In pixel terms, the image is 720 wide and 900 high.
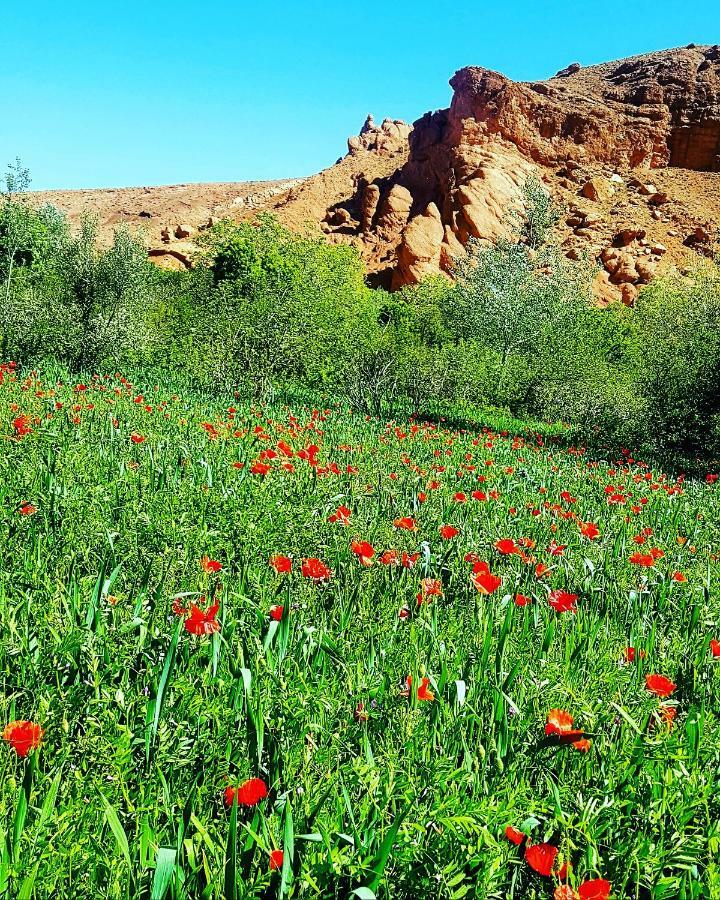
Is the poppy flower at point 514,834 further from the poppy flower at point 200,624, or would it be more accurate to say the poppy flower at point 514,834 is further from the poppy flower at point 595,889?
the poppy flower at point 200,624

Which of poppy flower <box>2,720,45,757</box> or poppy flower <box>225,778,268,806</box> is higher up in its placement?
poppy flower <box>2,720,45,757</box>

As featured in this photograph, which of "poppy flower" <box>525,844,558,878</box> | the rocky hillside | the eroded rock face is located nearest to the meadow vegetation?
"poppy flower" <box>525,844,558,878</box>

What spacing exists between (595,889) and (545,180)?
9847 cm

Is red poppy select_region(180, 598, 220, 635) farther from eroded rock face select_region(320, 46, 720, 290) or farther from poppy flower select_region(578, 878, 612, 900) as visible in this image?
eroded rock face select_region(320, 46, 720, 290)

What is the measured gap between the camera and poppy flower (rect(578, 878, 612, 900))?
4.50ft

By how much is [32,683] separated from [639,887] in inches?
78.0

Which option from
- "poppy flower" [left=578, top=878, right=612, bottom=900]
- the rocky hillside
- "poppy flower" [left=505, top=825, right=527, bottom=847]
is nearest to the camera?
"poppy flower" [left=578, top=878, right=612, bottom=900]

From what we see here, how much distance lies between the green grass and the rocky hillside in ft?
237

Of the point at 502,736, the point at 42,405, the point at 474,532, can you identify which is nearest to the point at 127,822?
the point at 502,736

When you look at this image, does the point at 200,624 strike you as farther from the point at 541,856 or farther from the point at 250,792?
the point at 541,856

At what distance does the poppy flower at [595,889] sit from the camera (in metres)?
1.37

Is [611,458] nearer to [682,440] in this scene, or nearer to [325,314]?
[682,440]

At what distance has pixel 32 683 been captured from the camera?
220cm

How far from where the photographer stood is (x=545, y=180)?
290 feet
